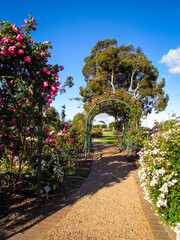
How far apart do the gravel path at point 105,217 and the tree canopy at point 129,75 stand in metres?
15.8

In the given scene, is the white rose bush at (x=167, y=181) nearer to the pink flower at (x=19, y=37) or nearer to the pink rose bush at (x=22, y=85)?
the pink rose bush at (x=22, y=85)

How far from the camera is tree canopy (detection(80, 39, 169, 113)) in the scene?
18.7 metres

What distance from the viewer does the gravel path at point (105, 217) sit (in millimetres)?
2336

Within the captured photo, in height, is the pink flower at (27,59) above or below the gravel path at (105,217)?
above

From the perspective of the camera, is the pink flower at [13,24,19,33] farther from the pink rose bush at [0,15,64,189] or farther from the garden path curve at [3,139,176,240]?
the garden path curve at [3,139,176,240]

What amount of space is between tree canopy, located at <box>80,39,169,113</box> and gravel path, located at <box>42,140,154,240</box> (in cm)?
1579

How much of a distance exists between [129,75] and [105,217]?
64.3ft

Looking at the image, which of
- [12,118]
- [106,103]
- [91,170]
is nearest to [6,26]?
[12,118]

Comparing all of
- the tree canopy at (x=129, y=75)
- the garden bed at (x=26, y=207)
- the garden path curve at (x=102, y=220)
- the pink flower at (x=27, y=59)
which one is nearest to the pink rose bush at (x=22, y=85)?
the pink flower at (x=27, y=59)

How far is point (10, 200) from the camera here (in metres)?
3.32

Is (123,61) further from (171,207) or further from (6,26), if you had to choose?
(171,207)

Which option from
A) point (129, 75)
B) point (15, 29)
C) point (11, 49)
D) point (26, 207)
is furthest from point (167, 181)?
point (129, 75)

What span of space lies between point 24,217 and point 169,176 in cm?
236

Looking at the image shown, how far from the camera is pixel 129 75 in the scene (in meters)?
20.5
